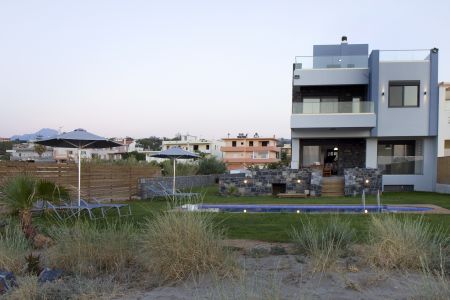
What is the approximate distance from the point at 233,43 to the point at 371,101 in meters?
10.2

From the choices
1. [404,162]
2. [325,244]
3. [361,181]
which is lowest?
[361,181]

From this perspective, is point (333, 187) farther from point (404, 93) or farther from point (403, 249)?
point (403, 249)

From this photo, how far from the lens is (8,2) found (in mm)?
13242

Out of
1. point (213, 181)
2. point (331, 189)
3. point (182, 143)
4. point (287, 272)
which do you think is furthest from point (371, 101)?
point (182, 143)

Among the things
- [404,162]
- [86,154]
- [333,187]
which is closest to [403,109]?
[404,162]

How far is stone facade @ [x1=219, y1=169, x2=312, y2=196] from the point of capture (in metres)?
21.8

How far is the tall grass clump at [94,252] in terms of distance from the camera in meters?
5.89

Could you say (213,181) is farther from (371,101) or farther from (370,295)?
(370,295)

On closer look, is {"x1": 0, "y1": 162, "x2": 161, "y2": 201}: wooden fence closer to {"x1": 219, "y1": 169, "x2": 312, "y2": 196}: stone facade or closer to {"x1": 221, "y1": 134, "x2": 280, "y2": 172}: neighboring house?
{"x1": 219, "y1": 169, "x2": 312, "y2": 196}: stone facade

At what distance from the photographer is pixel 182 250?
5.51m

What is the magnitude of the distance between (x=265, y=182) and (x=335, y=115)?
5743 mm

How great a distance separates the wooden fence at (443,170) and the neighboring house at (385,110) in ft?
2.45

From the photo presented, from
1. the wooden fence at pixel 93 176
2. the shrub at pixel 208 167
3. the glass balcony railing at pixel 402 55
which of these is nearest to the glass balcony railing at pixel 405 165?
the glass balcony railing at pixel 402 55

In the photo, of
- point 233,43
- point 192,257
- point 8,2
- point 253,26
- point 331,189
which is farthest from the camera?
point 331,189
